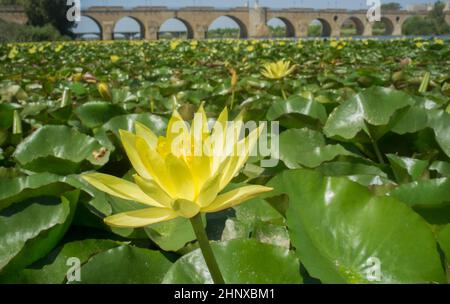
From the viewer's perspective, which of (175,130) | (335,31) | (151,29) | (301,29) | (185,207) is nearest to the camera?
(185,207)

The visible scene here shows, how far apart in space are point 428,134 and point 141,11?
100 feet

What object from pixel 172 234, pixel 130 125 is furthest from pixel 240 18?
pixel 172 234

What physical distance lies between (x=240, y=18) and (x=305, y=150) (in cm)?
3179

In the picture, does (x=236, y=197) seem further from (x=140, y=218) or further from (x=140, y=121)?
(x=140, y=121)

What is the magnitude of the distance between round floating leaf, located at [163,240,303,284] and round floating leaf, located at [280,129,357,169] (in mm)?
325

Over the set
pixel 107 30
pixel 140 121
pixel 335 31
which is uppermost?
pixel 335 31

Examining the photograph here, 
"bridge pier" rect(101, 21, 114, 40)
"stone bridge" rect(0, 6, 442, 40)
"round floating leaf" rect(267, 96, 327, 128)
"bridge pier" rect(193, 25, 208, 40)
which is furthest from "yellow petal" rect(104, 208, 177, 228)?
"bridge pier" rect(193, 25, 208, 40)

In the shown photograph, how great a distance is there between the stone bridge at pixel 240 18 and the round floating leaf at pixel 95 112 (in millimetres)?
26546

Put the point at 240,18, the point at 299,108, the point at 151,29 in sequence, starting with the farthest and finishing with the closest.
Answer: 1. the point at 240,18
2. the point at 151,29
3. the point at 299,108

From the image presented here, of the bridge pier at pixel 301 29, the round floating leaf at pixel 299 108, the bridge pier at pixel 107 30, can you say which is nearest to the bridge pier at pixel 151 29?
the bridge pier at pixel 107 30

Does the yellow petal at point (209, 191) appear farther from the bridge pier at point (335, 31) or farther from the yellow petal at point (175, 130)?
the bridge pier at point (335, 31)

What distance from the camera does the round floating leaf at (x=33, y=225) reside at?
51 cm

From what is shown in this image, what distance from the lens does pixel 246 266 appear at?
0.44 metres

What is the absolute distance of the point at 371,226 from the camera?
0.46m
